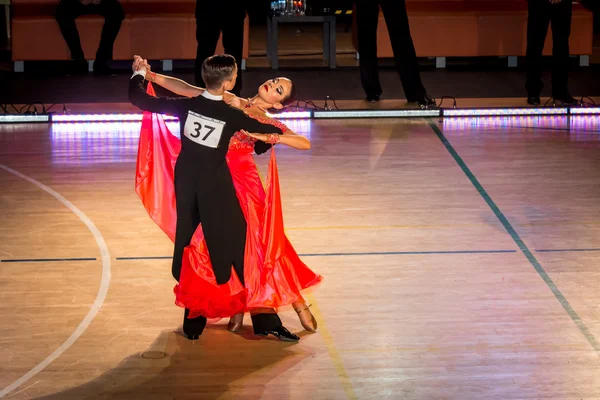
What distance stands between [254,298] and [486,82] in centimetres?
671

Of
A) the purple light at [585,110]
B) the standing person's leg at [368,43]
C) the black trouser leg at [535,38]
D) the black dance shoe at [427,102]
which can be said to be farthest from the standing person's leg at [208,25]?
the purple light at [585,110]

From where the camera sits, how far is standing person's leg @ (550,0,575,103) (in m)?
9.11

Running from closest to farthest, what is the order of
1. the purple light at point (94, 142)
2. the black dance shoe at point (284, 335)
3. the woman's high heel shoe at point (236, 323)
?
A: the black dance shoe at point (284, 335)
the woman's high heel shoe at point (236, 323)
the purple light at point (94, 142)

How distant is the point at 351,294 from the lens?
5.23 metres

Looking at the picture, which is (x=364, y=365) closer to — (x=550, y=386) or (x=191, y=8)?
(x=550, y=386)

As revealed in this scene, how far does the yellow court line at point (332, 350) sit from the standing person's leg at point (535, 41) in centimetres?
483

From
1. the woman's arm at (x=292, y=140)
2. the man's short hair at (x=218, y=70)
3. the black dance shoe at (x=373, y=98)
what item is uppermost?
the man's short hair at (x=218, y=70)

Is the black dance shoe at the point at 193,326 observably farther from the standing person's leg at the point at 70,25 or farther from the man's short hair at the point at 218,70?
the standing person's leg at the point at 70,25

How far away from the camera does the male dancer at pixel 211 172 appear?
4367 mm

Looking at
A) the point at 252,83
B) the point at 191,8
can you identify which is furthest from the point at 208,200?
the point at 191,8

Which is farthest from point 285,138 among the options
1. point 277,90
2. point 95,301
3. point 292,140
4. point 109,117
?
point 109,117

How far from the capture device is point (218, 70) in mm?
4312

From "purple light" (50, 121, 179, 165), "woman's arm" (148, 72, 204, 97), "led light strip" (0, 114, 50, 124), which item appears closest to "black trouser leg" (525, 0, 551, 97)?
"purple light" (50, 121, 179, 165)

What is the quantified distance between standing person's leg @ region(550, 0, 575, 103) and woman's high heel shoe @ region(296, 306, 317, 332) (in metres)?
5.27
